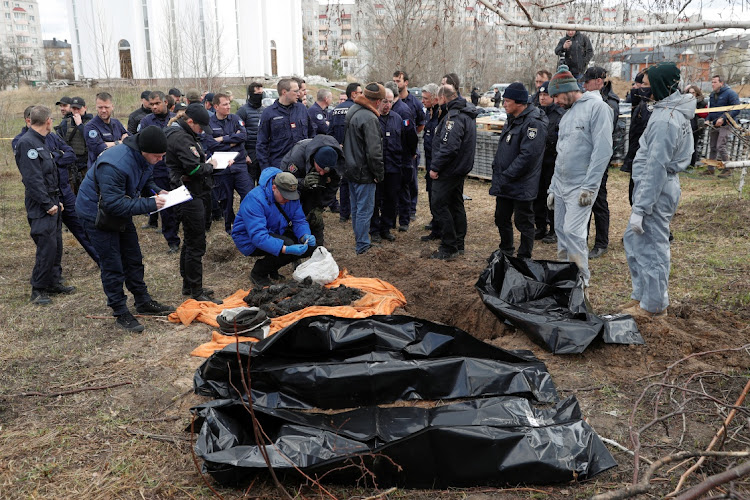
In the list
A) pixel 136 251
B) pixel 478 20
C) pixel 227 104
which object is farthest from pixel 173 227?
pixel 478 20

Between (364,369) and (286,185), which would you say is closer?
(364,369)

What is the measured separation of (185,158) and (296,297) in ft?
5.93

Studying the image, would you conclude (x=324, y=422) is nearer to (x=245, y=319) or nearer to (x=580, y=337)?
(x=245, y=319)

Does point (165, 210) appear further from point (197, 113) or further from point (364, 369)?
point (364, 369)

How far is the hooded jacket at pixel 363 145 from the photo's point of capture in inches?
267

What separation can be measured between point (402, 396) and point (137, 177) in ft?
10.0

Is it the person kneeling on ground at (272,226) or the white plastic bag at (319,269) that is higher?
the person kneeling on ground at (272,226)

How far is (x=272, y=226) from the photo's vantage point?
5996 millimetres

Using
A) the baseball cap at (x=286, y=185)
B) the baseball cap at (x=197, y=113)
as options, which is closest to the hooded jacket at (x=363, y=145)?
the baseball cap at (x=286, y=185)

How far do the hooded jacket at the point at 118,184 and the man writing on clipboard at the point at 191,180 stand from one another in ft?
2.03

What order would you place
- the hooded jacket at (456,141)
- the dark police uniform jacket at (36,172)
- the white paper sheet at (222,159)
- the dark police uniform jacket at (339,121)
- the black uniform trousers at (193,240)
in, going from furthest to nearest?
1. the dark police uniform jacket at (339,121)
2. the white paper sheet at (222,159)
3. the hooded jacket at (456,141)
4. the dark police uniform jacket at (36,172)
5. the black uniform trousers at (193,240)

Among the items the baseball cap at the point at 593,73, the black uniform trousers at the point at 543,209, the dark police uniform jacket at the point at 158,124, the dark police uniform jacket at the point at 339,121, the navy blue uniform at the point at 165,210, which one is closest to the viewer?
the baseball cap at the point at 593,73

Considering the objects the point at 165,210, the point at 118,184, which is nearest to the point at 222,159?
the point at 165,210

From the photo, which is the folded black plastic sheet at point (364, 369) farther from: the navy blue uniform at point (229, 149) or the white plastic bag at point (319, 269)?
the navy blue uniform at point (229, 149)
